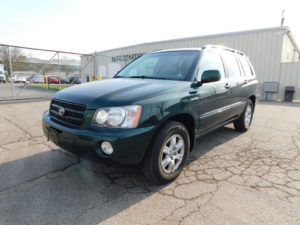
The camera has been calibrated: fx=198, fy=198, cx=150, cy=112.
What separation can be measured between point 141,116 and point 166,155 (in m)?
0.69

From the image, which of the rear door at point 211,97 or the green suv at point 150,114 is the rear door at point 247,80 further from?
the green suv at point 150,114

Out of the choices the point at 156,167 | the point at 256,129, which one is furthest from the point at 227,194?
the point at 256,129

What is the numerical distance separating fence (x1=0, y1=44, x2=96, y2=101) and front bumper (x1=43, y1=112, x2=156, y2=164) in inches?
363

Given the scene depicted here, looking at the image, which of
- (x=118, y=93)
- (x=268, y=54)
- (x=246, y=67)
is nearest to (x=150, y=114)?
(x=118, y=93)

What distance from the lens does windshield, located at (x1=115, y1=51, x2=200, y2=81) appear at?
2997mm

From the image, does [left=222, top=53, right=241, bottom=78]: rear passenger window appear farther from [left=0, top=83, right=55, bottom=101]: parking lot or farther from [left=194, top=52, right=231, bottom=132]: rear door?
[left=0, top=83, right=55, bottom=101]: parking lot

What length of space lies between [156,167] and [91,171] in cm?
110

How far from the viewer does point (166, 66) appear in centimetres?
329

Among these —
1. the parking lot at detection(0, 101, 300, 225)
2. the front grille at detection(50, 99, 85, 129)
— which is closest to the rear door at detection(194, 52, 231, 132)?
the parking lot at detection(0, 101, 300, 225)

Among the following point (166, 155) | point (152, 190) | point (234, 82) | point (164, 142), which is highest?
point (234, 82)

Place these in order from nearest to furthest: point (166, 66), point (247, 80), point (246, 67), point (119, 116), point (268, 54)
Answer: point (119, 116) → point (166, 66) → point (247, 80) → point (246, 67) → point (268, 54)

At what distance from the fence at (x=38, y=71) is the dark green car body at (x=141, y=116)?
885 cm

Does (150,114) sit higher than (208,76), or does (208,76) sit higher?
(208,76)

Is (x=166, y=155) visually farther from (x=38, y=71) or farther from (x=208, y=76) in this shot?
(x=38, y=71)
